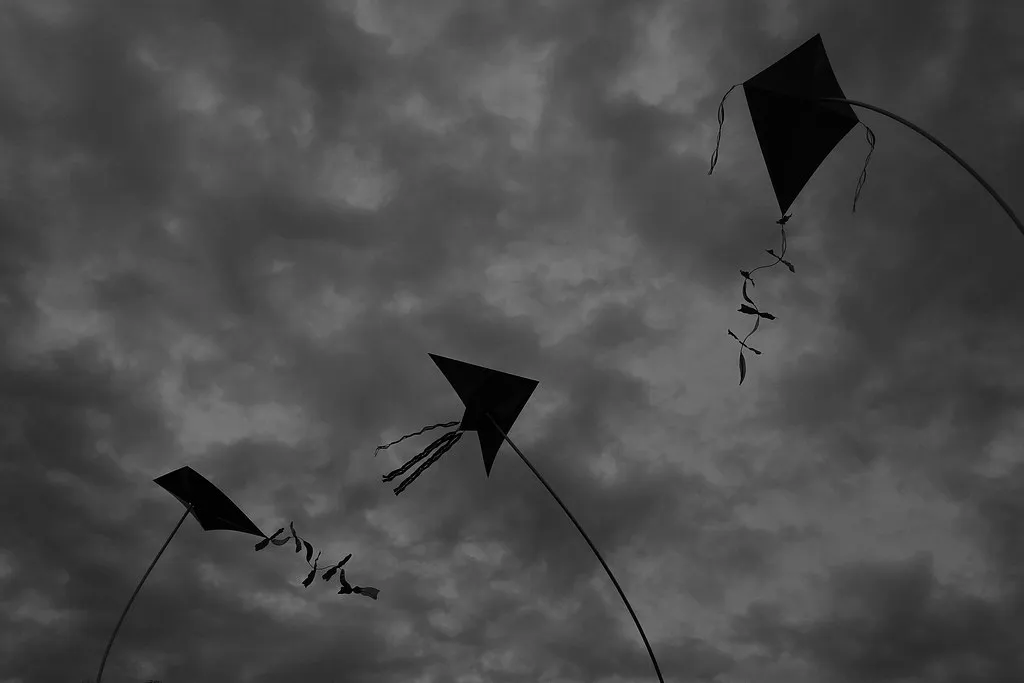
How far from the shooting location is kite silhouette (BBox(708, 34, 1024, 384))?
1008 cm

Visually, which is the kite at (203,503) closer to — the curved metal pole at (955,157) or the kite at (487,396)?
the kite at (487,396)

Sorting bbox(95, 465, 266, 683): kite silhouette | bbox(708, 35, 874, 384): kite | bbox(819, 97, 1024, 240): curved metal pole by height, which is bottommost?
bbox(819, 97, 1024, 240): curved metal pole

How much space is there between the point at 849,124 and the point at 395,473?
9.41 meters

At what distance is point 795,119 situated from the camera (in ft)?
34.3

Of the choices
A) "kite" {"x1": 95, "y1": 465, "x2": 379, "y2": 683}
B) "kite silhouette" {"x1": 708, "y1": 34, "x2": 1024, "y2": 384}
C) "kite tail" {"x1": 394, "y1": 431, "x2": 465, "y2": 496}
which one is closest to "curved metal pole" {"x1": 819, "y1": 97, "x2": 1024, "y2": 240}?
"kite silhouette" {"x1": 708, "y1": 34, "x2": 1024, "y2": 384}

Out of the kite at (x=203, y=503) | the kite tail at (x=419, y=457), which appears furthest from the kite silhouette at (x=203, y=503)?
the kite tail at (x=419, y=457)

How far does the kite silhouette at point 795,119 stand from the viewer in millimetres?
10078

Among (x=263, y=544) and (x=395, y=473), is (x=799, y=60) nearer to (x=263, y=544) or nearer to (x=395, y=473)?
(x=395, y=473)

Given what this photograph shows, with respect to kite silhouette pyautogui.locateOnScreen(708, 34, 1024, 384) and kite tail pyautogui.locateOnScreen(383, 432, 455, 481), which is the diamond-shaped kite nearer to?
kite tail pyautogui.locateOnScreen(383, 432, 455, 481)

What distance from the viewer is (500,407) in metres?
16.8

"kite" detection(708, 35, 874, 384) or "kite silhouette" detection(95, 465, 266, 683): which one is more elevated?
"kite silhouette" detection(95, 465, 266, 683)

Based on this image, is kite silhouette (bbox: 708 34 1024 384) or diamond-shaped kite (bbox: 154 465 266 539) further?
diamond-shaped kite (bbox: 154 465 266 539)

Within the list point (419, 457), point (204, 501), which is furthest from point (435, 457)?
point (204, 501)

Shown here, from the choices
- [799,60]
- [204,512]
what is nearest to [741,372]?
[799,60]
